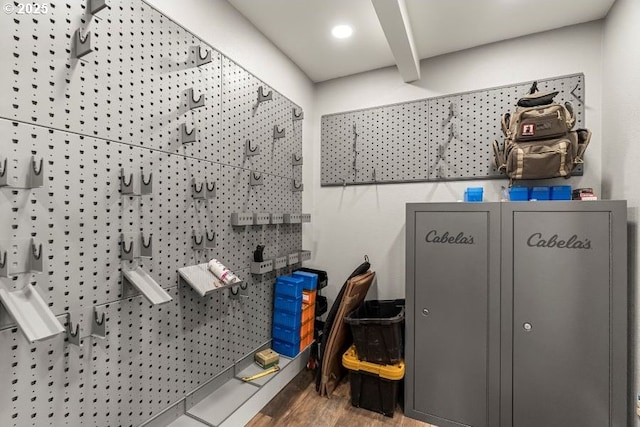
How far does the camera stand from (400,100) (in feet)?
9.33

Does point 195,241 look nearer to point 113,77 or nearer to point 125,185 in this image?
point 125,185

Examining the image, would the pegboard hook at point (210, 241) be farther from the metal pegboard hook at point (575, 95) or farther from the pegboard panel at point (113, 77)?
the metal pegboard hook at point (575, 95)

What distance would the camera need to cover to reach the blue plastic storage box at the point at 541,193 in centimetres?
209

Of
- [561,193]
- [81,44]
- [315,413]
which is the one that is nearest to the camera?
[81,44]

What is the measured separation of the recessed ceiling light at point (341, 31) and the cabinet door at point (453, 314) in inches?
61.0

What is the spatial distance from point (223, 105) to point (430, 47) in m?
1.90

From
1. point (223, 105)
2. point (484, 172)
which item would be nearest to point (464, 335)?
point (484, 172)

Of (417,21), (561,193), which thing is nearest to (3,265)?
(417,21)

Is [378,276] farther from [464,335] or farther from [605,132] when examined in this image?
[605,132]

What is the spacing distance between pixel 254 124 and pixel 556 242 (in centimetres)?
→ 231

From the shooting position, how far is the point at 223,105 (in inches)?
80.0

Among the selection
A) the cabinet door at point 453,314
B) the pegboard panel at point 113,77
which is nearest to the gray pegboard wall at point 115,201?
the pegboard panel at point 113,77

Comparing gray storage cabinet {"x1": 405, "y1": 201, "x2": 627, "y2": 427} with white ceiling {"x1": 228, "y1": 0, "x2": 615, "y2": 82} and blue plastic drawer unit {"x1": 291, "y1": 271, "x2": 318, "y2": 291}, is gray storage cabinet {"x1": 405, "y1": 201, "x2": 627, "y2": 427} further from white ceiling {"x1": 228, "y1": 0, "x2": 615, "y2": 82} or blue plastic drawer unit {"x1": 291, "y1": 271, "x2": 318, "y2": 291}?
white ceiling {"x1": 228, "y1": 0, "x2": 615, "y2": 82}

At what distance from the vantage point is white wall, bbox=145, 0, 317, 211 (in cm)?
179
